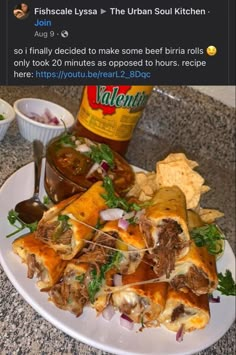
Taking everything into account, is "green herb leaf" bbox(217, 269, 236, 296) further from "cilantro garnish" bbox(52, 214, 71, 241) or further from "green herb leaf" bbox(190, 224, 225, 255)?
"cilantro garnish" bbox(52, 214, 71, 241)

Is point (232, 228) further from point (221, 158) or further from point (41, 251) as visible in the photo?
point (41, 251)

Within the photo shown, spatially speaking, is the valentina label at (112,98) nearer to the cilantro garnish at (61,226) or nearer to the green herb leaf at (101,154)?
the green herb leaf at (101,154)

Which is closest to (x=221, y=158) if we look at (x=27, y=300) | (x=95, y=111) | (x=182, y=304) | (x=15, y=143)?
(x=95, y=111)

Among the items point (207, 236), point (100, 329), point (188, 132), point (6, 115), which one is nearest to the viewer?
point (100, 329)

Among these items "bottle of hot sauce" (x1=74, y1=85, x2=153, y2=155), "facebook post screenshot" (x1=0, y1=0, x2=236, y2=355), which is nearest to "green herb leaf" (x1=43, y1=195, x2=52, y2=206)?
"facebook post screenshot" (x1=0, y1=0, x2=236, y2=355)

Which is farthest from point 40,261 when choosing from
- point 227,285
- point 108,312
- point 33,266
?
point 227,285

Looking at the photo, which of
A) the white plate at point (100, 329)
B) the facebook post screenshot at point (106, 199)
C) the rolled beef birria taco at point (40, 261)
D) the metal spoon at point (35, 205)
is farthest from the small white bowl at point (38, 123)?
the rolled beef birria taco at point (40, 261)

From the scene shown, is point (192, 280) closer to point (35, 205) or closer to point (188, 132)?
point (35, 205)
